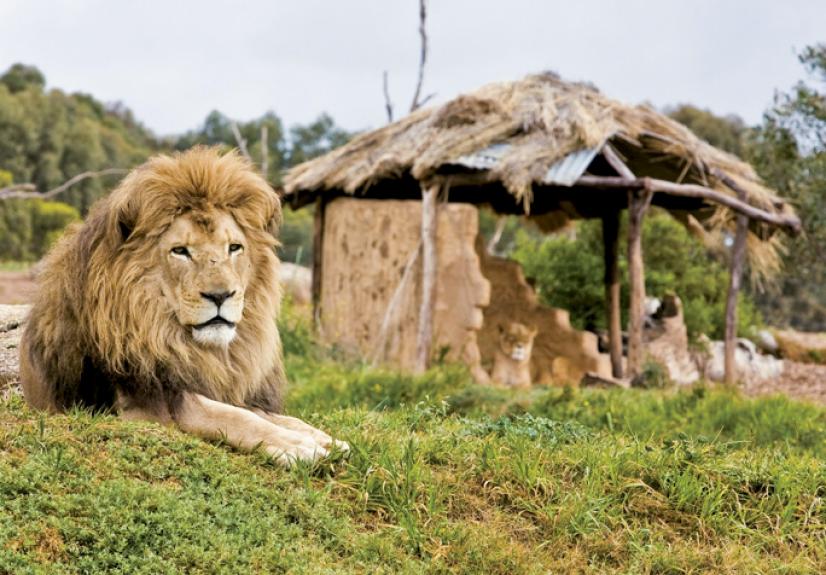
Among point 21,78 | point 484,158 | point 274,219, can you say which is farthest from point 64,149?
point 274,219

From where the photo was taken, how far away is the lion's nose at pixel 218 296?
4598 mm

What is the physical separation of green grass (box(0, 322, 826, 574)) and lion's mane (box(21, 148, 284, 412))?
0.70 feet

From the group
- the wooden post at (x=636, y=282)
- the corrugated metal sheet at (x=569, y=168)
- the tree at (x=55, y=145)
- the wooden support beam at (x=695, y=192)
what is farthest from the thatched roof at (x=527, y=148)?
the tree at (x=55, y=145)

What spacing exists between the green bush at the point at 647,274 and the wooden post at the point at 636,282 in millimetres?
4649

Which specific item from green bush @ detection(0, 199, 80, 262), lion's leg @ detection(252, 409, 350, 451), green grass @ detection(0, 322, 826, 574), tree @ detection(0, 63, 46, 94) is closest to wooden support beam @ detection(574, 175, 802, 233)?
green grass @ detection(0, 322, 826, 574)

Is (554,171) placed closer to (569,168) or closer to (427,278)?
(569,168)

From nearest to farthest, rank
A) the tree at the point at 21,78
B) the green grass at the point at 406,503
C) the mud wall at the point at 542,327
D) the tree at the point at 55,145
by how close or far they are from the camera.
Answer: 1. the green grass at the point at 406,503
2. the mud wall at the point at 542,327
3. the tree at the point at 55,145
4. the tree at the point at 21,78

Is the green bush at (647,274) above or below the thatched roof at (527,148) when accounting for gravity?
below

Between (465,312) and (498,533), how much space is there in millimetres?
8397

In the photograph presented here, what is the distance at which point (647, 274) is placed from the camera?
64.1 feet

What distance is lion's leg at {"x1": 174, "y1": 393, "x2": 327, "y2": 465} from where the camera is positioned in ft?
15.4

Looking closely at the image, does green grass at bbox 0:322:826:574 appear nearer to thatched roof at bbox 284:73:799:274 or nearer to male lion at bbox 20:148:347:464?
male lion at bbox 20:148:347:464

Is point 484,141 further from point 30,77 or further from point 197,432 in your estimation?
point 30,77

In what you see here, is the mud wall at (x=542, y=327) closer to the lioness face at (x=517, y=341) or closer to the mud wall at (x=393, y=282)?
the lioness face at (x=517, y=341)
